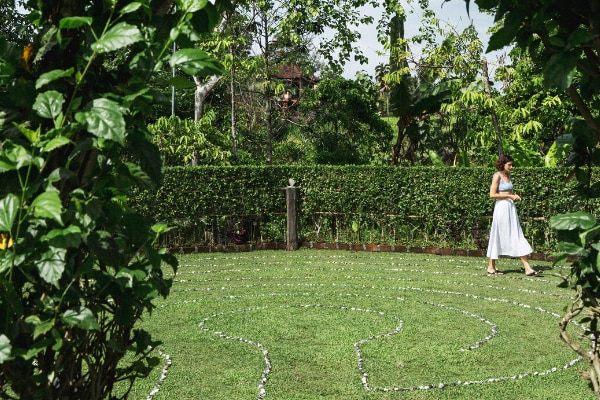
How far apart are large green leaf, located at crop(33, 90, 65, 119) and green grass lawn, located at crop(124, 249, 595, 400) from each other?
244cm

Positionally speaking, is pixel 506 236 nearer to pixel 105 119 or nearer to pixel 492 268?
pixel 492 268

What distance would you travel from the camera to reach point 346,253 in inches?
556

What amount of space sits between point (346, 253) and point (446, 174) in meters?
2.51

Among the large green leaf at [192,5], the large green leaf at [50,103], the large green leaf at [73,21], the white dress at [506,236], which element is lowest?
the white dress at [506,236]

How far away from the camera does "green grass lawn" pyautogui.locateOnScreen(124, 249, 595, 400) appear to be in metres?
5.55

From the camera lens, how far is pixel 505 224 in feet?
36.8

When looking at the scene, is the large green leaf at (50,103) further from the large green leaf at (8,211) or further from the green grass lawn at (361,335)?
the green grass lawn at (361,335)

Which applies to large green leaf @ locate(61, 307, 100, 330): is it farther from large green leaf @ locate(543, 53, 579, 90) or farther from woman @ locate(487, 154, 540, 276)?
woman @ locate(487, 154, 540, 276)

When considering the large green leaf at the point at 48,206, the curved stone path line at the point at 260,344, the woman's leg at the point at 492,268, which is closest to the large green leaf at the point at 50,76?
the large green leaf at the point at 48,206

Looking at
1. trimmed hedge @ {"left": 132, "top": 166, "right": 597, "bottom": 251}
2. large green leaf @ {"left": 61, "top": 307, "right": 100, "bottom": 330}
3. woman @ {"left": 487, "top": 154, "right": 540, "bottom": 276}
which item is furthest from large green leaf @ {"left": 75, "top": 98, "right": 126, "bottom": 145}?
trimmed hedge @ {"left": 132, "top": 166, "right": 597, "bottom": 251}

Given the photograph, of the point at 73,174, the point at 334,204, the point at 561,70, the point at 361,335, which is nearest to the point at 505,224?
the point at 334,204

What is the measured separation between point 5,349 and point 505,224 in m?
10.2

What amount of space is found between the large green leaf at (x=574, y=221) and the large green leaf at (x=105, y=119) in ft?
4.34

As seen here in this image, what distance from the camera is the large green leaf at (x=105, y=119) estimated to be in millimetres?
1735
